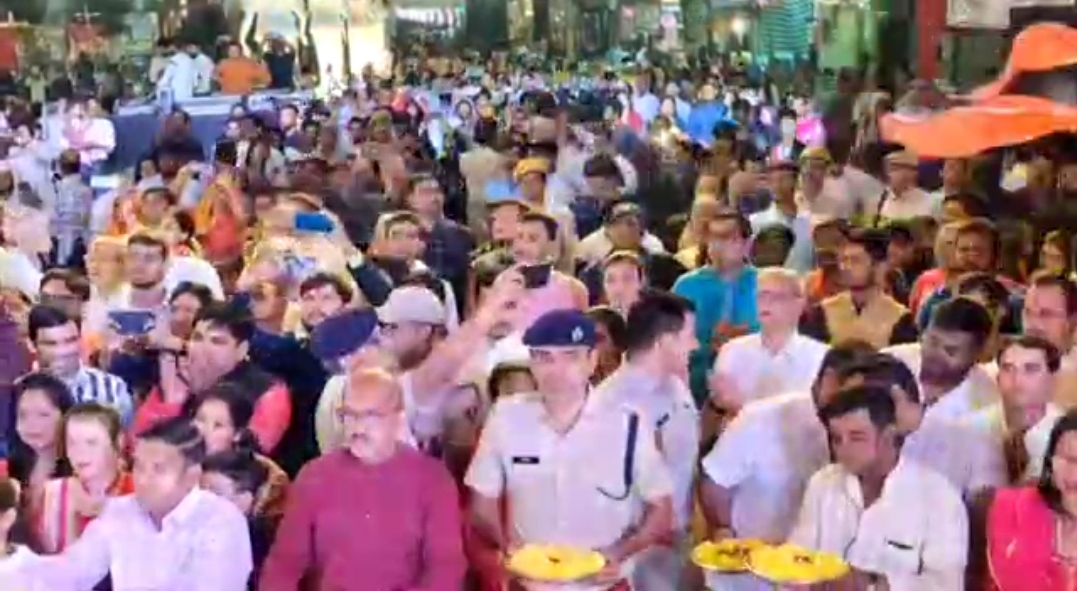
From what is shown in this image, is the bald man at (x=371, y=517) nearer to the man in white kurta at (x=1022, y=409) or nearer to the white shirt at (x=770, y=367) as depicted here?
the white shirt at (x=770, y=367)

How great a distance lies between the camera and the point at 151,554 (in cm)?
397

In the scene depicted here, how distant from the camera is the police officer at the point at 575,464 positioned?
14.3ft

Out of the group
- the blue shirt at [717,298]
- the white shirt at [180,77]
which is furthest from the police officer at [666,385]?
→ the white shirt at [180,77]

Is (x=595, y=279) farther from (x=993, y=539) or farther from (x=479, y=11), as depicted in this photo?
(x=479, y=11)

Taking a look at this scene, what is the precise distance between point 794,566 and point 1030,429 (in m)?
1.07

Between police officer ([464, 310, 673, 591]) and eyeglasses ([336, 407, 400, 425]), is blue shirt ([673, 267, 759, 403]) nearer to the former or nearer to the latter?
police officer ([464, 310, 673, 591])

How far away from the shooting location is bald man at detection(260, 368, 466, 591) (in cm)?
405

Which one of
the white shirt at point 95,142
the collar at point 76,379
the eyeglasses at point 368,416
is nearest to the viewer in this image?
the eyeglasses at point 368,416

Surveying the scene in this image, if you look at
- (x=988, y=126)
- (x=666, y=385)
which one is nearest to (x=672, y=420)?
(x=666, y=385)

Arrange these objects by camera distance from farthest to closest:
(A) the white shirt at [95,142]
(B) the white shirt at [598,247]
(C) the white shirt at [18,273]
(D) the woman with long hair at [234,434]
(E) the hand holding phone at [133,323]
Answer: (A) the white shirt at [95,142]
(B) the white shirt at [598,247]
(C) the white shirt at [18,273]
(E) the hand holding phone at [133,323]
(D) the woman with long hair at [234,434]

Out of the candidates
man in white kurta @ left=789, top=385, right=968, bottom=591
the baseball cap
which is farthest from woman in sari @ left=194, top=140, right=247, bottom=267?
man in white kurta @ left=789, top=385, right=968, bottom=591

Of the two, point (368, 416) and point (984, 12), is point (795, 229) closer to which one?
point (984, 12)

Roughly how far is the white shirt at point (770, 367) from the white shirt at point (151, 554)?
5.73ft

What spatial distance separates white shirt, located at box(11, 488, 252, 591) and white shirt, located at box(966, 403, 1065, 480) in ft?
6.35
